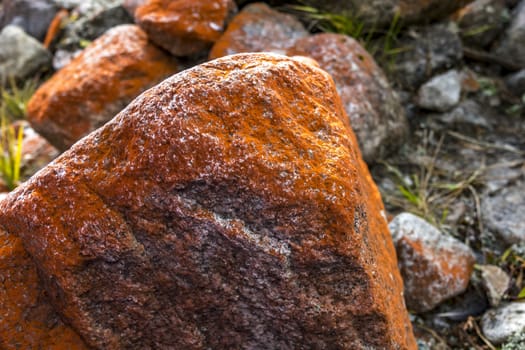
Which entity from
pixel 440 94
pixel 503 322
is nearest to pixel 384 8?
pixel 440 94

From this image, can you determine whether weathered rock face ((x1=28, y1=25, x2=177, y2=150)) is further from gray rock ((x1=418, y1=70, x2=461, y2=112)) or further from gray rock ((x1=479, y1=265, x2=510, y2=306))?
gray rock ((x1=479, y1=265, x2=510, y2=306))

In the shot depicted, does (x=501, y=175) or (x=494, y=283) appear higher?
(x=501, y=175)

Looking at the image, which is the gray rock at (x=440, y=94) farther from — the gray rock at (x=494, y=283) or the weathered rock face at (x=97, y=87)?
the weathered rock face at (x=97, y=87)

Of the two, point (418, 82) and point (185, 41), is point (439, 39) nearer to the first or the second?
point (418, 82)

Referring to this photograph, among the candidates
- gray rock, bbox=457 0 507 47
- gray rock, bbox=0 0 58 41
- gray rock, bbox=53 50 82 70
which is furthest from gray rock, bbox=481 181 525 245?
gray rock, bbox=0 0 58 41

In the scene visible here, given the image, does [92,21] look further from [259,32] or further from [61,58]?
[259,32]
